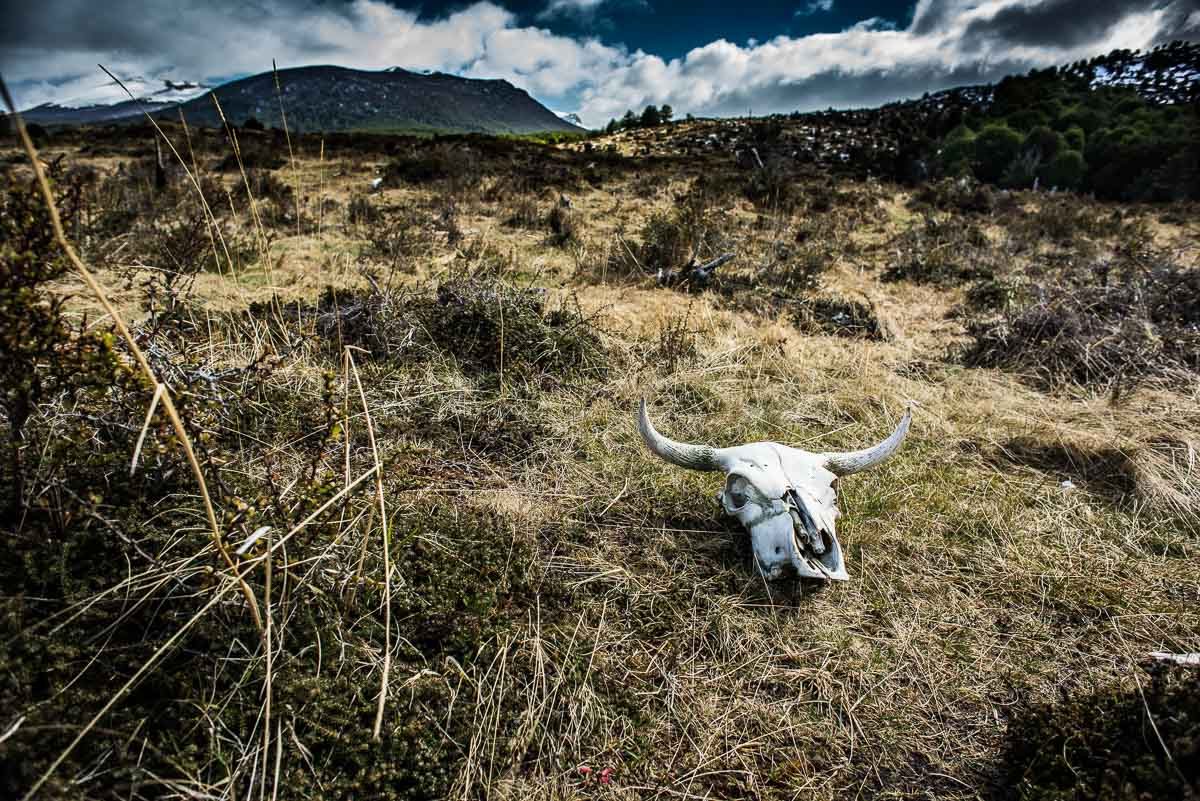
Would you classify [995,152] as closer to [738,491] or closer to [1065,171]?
[1065,171]

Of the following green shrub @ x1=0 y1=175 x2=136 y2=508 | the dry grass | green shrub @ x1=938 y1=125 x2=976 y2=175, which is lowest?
the dry grass

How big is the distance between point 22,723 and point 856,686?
2.37 meters

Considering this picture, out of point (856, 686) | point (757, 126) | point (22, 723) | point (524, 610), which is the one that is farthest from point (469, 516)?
point (757, 126)

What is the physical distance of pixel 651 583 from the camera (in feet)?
7.71

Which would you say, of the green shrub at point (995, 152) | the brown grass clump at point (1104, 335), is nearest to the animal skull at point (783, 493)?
the brown grass clump at point (1104, 335)

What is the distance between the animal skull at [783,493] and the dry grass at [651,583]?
8.1 inches

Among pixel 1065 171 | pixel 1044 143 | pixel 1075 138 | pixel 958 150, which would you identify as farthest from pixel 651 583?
pixel 1075 138

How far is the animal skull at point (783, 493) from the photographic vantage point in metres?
2.22

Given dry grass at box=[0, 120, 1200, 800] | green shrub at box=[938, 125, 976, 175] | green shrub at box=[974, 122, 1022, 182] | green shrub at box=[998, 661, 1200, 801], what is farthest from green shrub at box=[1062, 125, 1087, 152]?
green shrub at box=[998, 661, 1200, 801]

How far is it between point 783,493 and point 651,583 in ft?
2.30

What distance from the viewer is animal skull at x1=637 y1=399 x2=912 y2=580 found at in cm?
222

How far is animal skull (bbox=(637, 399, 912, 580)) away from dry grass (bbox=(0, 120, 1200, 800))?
8.1 inches

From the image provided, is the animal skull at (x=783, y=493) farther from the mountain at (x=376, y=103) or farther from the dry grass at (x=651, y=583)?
the mountain at (x=376, y=103)

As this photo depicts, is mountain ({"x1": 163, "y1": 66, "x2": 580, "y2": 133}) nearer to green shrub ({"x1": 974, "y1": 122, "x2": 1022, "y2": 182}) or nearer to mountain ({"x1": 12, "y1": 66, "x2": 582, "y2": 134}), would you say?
mountain ({"x1": 12, "y1": 66, "x2": 582, "y2": 134})
